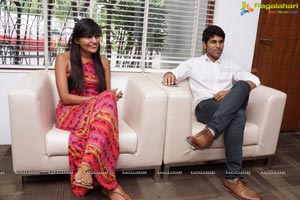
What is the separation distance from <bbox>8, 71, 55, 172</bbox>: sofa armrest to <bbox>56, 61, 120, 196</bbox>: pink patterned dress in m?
0.17

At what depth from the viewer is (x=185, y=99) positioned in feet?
5.82

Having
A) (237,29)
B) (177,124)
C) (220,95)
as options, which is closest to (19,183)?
(177,124)

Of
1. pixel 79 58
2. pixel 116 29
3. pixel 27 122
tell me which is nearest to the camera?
pixel 27 122

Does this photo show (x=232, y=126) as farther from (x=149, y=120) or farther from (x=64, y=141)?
(x=64, y=141)

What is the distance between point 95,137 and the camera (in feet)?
5.03

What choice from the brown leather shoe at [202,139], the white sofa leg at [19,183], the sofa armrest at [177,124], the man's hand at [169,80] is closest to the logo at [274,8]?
the man's hand at [169,80]

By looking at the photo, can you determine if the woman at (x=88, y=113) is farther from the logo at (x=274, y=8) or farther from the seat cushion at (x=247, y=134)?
the logo at (x=274, y=8)

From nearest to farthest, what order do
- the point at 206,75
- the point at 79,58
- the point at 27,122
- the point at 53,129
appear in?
the point at 27,122
the point at 53,129
the point at 79,58
the point at 206,75

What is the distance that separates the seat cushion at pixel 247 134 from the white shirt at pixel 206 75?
0.88ft

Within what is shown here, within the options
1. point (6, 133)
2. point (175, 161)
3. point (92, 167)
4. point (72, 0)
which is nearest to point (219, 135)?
point (175, 161)

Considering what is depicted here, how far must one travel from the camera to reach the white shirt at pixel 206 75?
2.17 meters

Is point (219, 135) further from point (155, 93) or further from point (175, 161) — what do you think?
point (155, 93)

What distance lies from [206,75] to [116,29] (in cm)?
89

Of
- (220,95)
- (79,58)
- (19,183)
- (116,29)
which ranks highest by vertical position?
(116,29)
